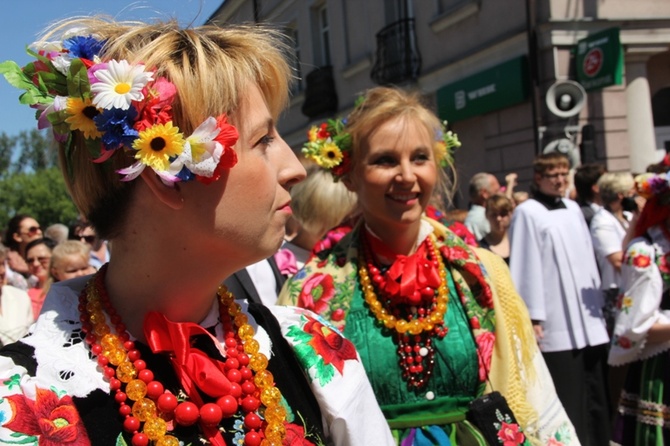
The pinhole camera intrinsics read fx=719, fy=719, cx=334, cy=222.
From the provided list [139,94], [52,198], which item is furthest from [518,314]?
[52,198]

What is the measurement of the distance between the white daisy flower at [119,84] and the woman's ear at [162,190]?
14cm

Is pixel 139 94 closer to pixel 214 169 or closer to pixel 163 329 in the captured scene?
pixel 214 169

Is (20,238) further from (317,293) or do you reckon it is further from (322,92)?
(322,92)

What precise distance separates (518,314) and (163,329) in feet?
4.75

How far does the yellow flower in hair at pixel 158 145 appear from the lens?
1.32m

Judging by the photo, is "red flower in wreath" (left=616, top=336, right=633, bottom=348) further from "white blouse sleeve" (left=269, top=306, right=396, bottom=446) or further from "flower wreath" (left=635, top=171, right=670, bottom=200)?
"white blouse sleeve" (left=269, top=306, right=396, bottom=446)

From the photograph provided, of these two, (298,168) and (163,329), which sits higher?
(298,168)

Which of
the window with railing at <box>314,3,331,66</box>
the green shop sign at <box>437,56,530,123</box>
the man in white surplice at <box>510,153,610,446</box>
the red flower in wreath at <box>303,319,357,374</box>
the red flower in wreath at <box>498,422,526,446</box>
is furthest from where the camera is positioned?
the window with railing at <box>314,3,331,66</box>

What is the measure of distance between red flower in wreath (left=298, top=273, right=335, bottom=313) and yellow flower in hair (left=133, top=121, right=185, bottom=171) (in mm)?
1284

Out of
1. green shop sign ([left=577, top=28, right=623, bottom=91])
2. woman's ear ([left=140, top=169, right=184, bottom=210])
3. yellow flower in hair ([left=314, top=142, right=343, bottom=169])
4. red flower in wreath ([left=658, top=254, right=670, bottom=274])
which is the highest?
green shop sign ([left=577, top=28, right=623, bottom=91])

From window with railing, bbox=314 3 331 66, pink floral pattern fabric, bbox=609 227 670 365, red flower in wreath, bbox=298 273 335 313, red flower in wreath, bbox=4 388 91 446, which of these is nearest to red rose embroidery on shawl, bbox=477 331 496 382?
red flower in wreath, bbox=298 273 335 313

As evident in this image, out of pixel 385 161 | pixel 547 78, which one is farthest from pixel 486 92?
pixel 385 161

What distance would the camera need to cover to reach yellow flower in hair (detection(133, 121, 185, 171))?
1.32 meters

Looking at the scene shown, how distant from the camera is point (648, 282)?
3.79 meters
